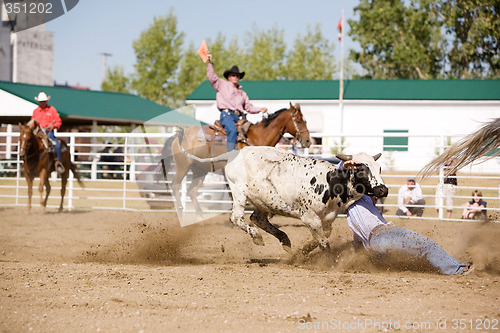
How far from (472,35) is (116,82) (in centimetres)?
2212

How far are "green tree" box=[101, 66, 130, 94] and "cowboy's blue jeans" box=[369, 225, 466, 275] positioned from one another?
116 ft

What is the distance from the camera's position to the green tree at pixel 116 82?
3972 cm

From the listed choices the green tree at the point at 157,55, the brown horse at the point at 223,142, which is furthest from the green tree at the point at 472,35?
the brown horse at the point at 223,142

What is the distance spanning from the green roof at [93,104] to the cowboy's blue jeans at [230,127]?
1278 cm

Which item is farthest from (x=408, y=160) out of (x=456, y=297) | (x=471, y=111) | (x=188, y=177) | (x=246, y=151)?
(x=456, y=297)

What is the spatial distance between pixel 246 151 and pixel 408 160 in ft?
55.5

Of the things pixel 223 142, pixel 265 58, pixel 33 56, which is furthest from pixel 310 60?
pixel 223 142

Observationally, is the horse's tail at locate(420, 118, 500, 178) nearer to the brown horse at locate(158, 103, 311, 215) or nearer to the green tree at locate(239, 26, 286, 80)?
the brown horse at locate(158, 103, 311, 215)

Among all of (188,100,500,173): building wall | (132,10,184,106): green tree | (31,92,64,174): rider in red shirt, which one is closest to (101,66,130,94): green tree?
(132,10,184,106): green tree

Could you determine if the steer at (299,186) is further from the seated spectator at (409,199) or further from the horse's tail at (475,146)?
the seated spectator at (409,199)

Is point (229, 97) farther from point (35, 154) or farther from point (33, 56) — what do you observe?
point (33, 56)

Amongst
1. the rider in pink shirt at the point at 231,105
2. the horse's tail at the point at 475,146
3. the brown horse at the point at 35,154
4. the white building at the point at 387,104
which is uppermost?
the white building at the point at 387,104

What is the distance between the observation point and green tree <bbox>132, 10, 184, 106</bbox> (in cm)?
3603

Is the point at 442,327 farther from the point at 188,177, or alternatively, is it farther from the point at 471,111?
the point at 471,111
